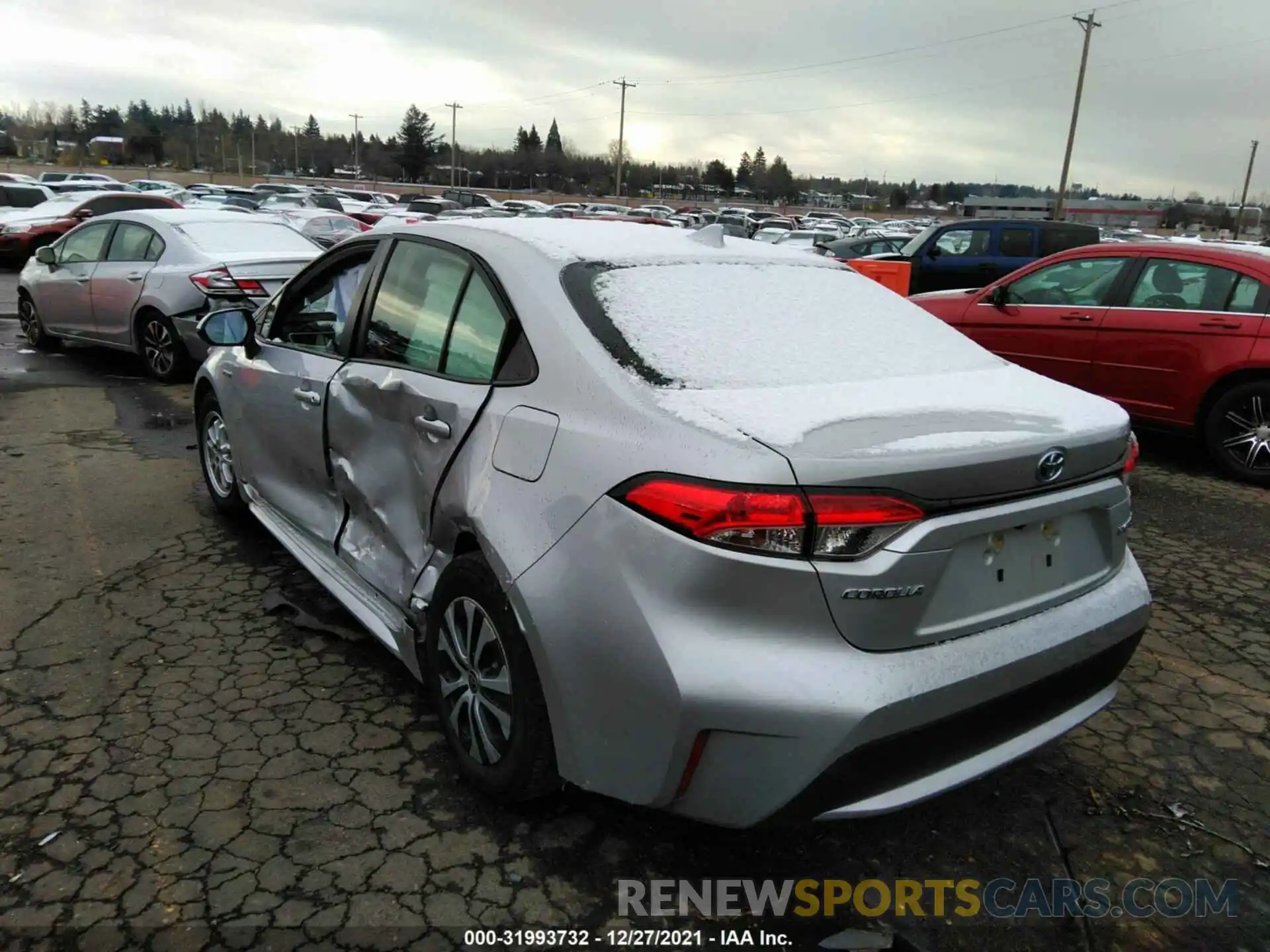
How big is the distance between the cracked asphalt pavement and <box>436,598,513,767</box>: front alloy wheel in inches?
8.9

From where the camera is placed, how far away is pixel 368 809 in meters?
2.64

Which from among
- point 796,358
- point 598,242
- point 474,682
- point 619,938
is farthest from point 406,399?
point 619,938

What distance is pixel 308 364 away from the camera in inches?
142

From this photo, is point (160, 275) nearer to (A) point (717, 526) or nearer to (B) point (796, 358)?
(B) point (796, 358)

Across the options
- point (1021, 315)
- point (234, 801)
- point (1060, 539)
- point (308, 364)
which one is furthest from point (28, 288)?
point (1060, 539)

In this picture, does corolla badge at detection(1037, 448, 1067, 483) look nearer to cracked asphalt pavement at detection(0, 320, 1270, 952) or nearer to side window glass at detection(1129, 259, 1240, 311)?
cracked asphalt pavement at detection(0, 320, 1270, 952)

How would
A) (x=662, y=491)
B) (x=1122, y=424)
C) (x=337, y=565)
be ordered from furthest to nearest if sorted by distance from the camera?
(x=337, y=565) < (x=1122, y=424) < (x=662, y=491)

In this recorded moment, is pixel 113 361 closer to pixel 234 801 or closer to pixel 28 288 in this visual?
pixel 28 288

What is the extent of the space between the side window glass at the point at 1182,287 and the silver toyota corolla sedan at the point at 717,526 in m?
4.45

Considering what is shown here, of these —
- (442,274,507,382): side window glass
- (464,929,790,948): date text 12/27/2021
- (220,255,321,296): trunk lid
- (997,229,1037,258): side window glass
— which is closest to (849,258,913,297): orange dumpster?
(997,229,1037,258): side window glass

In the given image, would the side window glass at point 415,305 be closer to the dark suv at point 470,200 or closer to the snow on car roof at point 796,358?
the snow on car roof at point 796,358

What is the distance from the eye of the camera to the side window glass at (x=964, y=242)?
14383 mm

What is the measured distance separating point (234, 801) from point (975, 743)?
2055mm

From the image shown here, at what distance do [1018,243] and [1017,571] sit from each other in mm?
13667
